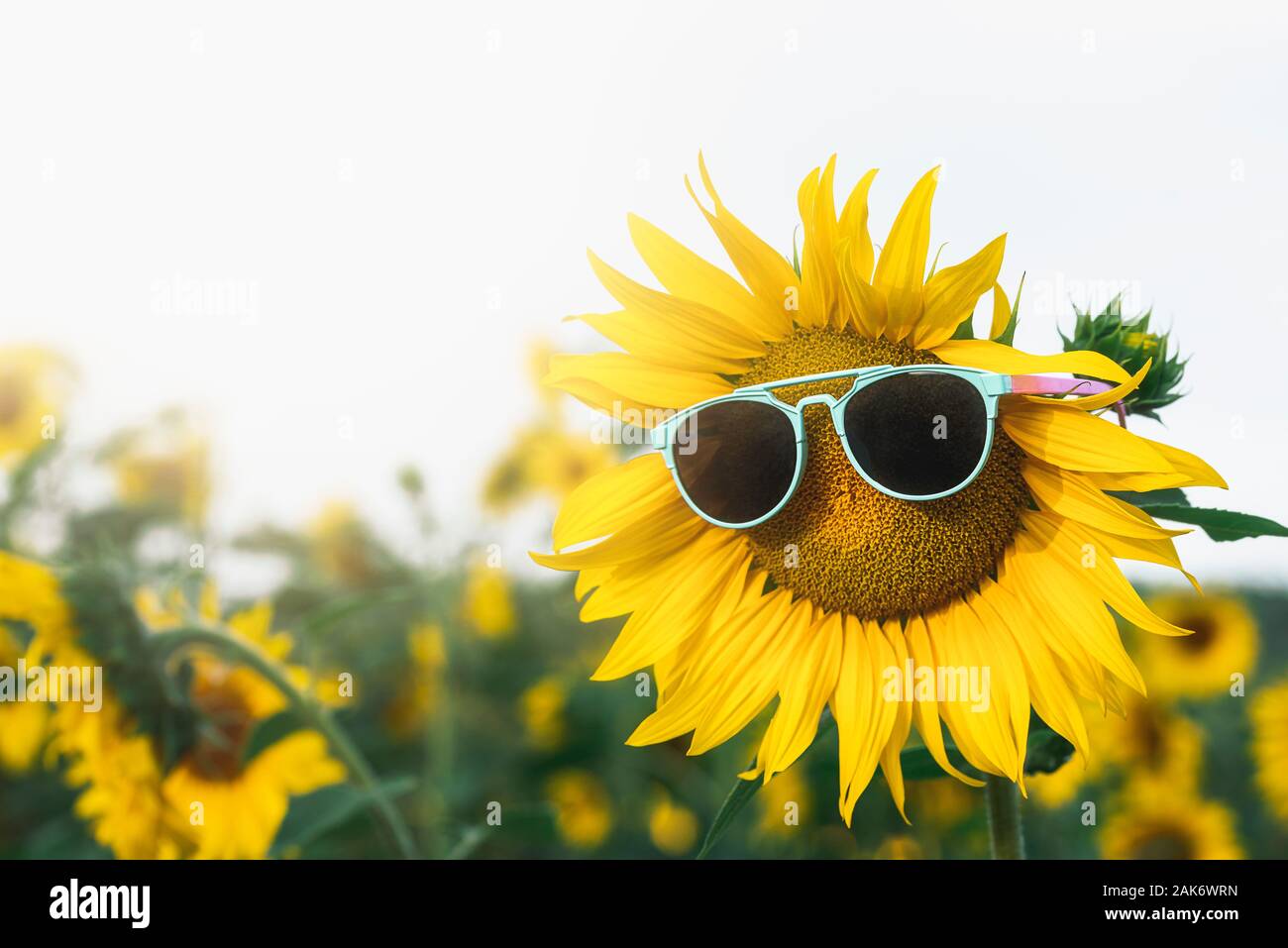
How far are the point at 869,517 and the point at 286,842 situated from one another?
115 centimetres

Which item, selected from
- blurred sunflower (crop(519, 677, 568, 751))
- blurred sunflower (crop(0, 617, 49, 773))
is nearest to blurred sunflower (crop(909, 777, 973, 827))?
blurred sunflower (crop(519, 677, 568, 751))

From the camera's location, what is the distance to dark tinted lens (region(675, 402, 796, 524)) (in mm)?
1037

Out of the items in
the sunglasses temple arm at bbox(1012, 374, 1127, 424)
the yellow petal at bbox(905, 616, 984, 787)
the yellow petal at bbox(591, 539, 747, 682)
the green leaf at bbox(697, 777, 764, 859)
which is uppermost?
the sunglasses temple arm at bbox(1012, 374, 1127, 424)

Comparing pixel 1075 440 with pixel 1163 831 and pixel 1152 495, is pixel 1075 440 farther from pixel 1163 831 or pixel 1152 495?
pixel 1163 831

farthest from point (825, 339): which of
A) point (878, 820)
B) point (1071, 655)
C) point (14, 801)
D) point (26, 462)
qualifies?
point (14, 801)

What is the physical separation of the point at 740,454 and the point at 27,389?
10.7 feet

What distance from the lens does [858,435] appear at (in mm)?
1008

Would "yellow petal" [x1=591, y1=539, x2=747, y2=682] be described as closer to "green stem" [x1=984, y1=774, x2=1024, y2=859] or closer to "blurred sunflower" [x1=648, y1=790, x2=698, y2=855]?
"green stem" [x1=984, y1=774, x2=1024, y2=859]

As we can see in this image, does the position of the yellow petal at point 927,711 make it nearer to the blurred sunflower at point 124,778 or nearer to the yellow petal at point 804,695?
the yellow petal at point 804,695

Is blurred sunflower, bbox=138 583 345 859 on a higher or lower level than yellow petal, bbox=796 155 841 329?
lower

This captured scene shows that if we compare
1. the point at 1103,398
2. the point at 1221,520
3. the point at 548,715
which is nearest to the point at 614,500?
the point at 1103,398

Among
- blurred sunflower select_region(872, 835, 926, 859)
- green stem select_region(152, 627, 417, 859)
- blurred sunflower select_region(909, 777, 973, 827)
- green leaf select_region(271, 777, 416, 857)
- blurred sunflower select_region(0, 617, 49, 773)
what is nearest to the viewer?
green leaf select_region(271, 777, 416, 857)

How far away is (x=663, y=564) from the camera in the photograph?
1098 millimetres

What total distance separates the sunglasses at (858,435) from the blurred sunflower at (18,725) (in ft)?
6.34
